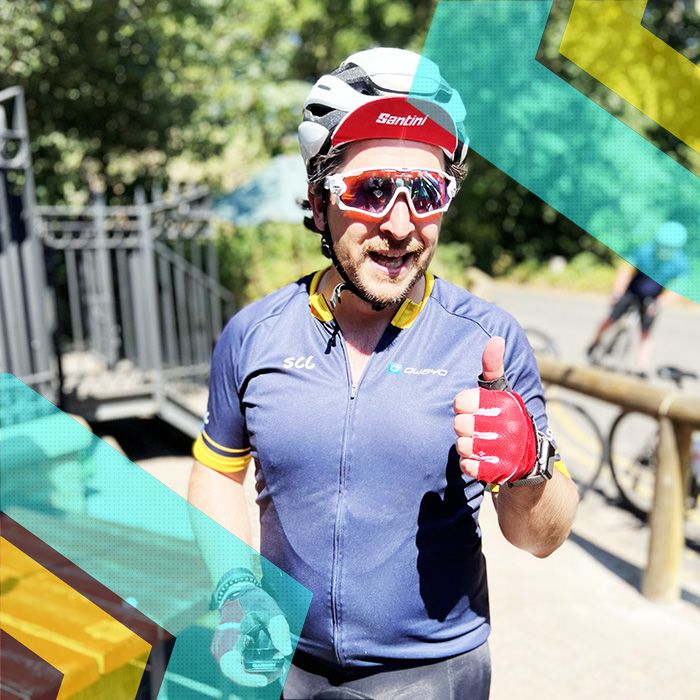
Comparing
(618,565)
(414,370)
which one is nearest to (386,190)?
(414,370)

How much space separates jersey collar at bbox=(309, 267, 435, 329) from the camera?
1802 mm

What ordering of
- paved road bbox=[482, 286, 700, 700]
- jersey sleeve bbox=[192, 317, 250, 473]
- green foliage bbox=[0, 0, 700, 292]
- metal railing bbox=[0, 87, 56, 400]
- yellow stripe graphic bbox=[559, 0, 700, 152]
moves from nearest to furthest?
1. jersey sleeve bbox=[192, 317, 250, 473]
2. paved road bbox=[482, 286, 700, 700]
3. metal railing bbox=[0, 87, 56, 400]
4. yellow stripe graphic bbox=[559, 0, 700, 152]
5. green foliage bbox=[0, 0, 700, 292]

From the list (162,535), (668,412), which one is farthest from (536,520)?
(668,412)

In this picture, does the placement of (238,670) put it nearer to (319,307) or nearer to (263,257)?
(319,307)

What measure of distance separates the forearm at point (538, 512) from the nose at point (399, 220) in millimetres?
600

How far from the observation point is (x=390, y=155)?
68.3 inches

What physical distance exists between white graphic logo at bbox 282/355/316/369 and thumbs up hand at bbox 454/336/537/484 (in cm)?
41

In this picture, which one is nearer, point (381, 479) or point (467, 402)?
point (467, 402)

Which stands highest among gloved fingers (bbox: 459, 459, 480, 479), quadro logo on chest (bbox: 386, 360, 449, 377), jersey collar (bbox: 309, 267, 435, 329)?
jersey collar (bbox: 309, 267, 435, 329)

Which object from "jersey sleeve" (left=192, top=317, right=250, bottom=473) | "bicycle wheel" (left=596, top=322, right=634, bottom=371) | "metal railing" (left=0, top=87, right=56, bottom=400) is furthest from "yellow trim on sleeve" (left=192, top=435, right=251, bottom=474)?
"bicycle wheel" (left=596, top=322, right=634, bottom=371)

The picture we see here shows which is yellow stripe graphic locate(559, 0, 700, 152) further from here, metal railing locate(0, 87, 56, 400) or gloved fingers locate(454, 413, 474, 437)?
metal railing locate(0, 87, 56, 400)

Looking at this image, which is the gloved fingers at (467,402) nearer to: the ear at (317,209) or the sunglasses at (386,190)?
the sunglasses at (386,190)

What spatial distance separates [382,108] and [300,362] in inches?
23.8

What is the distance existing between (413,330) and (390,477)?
0.35 m
